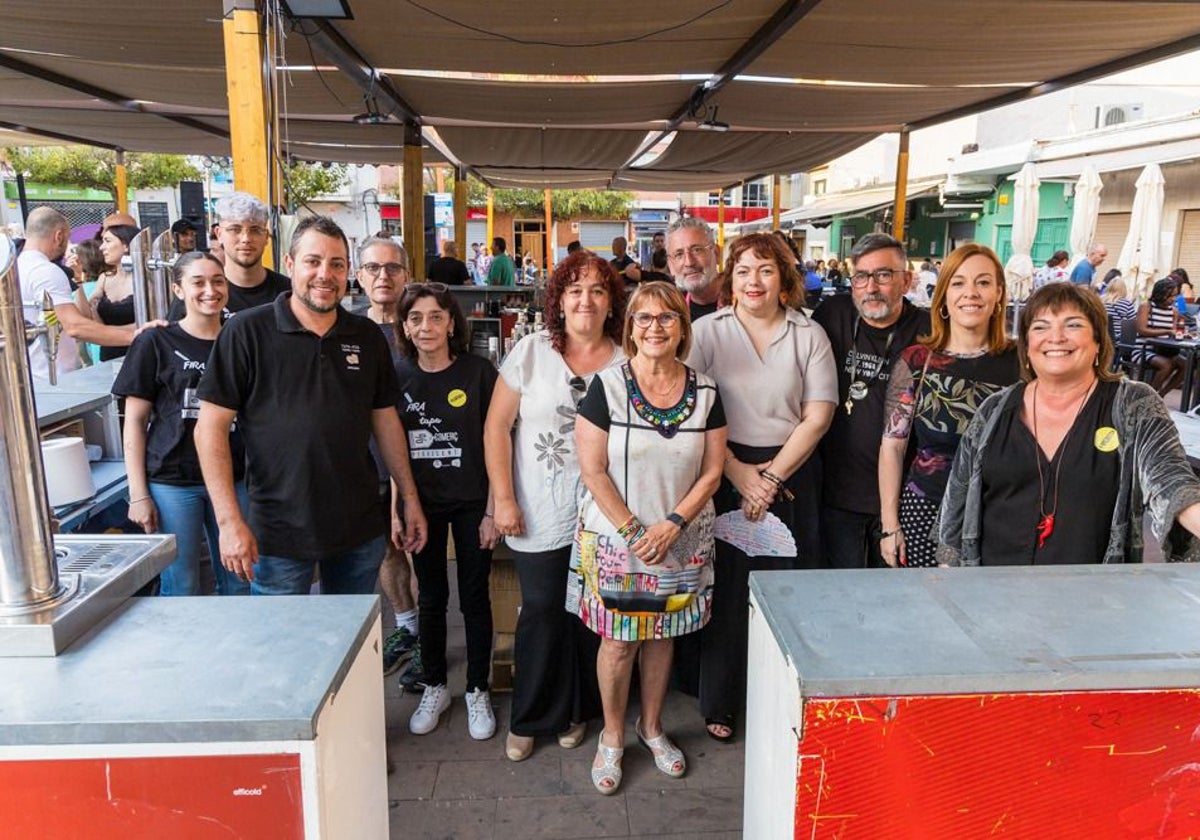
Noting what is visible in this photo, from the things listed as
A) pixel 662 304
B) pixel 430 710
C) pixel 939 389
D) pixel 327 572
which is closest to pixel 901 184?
pixel 939 389

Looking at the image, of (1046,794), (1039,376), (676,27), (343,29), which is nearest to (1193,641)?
(1046,794)

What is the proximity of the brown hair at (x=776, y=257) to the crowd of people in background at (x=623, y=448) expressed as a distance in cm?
1

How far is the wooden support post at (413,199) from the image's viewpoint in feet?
27.9

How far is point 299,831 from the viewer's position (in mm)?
1154

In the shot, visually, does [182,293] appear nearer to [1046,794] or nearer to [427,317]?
[427,317]

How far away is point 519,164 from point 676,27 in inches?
303

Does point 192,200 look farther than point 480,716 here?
Yes

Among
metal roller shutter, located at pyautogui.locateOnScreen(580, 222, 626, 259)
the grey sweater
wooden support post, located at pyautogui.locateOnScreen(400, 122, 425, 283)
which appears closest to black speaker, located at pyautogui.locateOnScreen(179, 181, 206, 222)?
wooden support post, located at pyautogui.locateOnScreen(400, 122, 425, 283)

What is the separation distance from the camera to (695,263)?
3.31 metres

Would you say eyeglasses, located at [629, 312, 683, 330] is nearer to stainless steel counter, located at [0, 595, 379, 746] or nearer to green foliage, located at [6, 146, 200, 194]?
stainless steel counter, located at [0, 595, 379, 746]

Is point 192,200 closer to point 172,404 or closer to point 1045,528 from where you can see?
point 172,404

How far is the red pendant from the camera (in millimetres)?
1972

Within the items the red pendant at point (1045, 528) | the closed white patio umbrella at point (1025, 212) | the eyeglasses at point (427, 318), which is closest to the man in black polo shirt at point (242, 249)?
the eyeglasses at point (427, 318)

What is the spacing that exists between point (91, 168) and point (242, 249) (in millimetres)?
29527
